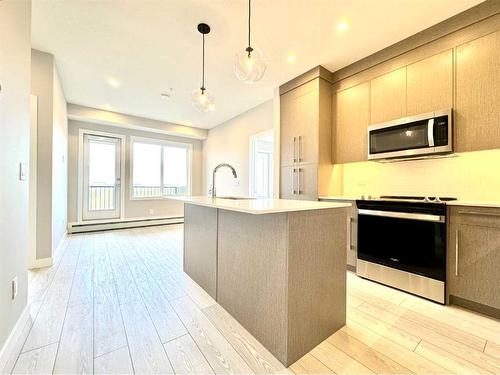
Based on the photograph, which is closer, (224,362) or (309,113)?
(224,362)

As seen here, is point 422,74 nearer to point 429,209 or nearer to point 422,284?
point 429,209

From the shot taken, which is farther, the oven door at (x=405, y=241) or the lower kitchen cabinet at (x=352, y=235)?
the lower kitchen cabinet at (x=352, y=235)

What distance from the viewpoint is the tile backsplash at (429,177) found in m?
2.14

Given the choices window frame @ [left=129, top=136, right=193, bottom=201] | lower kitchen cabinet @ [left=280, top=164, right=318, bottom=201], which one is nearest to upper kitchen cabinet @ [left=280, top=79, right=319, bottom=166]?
lower kitchen cabinet @ [left=280, top=164, right=318, bottom=201]

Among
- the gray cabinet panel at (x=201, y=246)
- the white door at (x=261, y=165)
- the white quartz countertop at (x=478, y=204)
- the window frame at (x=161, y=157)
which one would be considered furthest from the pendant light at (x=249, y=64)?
Answer: the window frame at (x=161, y=157)

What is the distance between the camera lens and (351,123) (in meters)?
2.96

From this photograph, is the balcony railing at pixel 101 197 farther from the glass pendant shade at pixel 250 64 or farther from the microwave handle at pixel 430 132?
the microwave handle at pixel 430 132

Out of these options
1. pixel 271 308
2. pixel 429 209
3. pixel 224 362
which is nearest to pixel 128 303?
pixel 224 362

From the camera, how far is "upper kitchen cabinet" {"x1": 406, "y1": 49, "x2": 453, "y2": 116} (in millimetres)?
2176

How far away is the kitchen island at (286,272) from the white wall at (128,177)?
4.65m

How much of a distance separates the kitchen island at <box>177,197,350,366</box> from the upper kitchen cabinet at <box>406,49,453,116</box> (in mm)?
1701

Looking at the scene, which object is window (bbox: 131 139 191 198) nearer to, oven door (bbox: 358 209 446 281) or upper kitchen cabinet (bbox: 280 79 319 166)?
upper kitchen cabinet (bbox: 280 79 319 166)

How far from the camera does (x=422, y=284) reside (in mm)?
2066

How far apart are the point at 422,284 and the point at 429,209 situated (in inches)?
27.9
